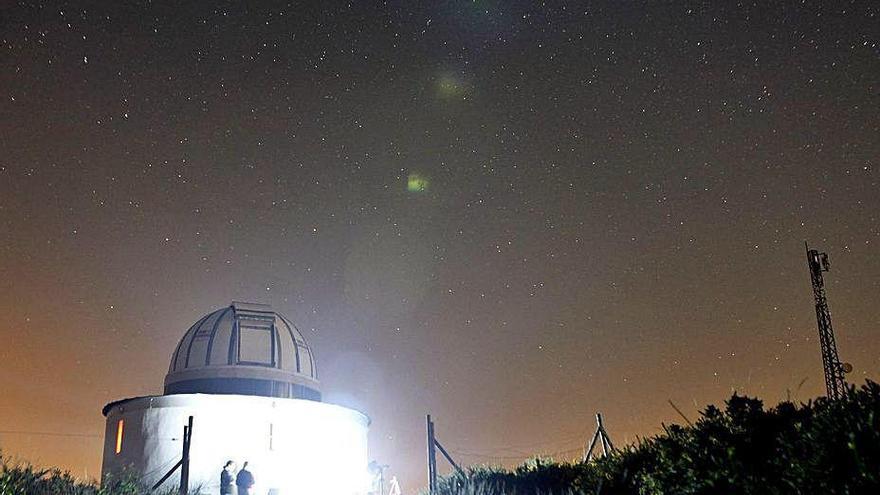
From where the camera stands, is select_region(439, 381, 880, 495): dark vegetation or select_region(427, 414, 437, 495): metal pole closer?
select_region(439, 381, 880, 495): dark vegetation

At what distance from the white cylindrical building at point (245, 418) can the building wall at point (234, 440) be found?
1.9 inches

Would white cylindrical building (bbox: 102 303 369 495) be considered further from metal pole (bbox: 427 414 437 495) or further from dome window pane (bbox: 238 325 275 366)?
metal pole (bbox: 427 414 437 495)

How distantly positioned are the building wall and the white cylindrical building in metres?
0.05

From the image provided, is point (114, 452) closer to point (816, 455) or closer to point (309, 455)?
point (309, 455)

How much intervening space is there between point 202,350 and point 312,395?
253 inches

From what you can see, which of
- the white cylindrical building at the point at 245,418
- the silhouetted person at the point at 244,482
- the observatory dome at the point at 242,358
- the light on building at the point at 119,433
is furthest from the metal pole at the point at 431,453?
the light on building at the point at 119,433

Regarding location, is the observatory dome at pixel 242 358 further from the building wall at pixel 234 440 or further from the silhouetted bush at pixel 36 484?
the silhouetted bush at pixel 36 484

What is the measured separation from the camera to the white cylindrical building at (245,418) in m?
33.8

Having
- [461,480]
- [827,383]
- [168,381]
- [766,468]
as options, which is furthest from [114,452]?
[766,468]

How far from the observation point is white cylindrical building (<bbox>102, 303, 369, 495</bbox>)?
1332 inches

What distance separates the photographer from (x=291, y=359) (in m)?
39.2

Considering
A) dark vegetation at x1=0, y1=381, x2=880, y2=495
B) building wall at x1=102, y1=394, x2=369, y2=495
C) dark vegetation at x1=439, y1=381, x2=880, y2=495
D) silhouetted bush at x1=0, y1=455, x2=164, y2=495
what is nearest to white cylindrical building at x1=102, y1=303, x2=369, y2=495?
building wall at x1=102, y1=394, x2=369, y2=495

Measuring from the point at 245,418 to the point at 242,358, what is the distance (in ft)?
12.0

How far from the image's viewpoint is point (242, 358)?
37656 mm
